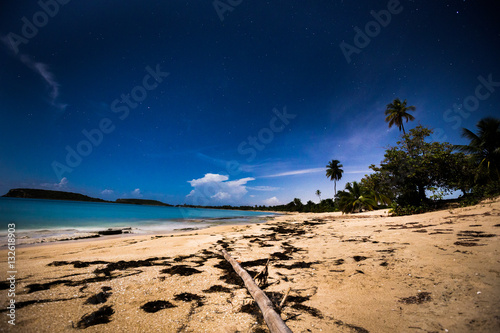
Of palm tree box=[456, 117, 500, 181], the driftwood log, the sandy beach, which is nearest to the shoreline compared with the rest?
the sandy beach

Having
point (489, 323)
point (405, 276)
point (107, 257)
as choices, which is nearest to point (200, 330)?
point (489, 323)

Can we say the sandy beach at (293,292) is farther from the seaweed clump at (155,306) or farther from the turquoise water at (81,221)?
the turquoise water at (81,221)

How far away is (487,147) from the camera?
20891 mm

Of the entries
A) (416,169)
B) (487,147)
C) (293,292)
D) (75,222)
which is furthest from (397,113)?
(75,222)

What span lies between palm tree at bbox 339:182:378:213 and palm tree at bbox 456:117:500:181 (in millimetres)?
11987

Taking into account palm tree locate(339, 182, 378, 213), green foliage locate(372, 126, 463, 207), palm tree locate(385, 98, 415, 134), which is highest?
palm tree locate(385, 98, 415, 134)

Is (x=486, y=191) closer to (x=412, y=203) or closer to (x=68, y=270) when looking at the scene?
(x=412, y=203)

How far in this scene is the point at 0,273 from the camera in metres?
4.88

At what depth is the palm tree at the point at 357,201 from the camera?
2852 cm

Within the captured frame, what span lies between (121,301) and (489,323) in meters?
5.85

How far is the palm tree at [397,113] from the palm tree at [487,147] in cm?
1020

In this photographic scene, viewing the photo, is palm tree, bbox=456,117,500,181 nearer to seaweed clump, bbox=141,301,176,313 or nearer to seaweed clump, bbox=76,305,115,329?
seaweed clump, bbox=141,301,176,313

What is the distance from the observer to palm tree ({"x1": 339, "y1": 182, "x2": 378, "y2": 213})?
2852cm

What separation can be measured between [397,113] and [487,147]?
→ 1289cm
